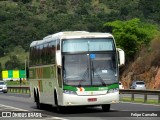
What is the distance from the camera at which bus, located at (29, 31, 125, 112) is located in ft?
74.0

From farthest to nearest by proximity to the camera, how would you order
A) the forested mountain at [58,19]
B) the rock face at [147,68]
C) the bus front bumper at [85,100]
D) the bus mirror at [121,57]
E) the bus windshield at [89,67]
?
the forested mountain at [58,19], the rock face at [147,68], the bus mirror at [121,57], the bus windshield at [89,67], the bus front bumper at [85,100]

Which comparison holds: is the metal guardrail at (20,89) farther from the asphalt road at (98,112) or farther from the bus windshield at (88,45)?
the bus windshield at (88,45)

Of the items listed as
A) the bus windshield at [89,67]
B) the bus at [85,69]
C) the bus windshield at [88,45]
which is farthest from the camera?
the bus windshield at [88,45]

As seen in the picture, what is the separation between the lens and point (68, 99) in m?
22.4

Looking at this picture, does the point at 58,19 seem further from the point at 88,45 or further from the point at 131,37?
the point at 88,45

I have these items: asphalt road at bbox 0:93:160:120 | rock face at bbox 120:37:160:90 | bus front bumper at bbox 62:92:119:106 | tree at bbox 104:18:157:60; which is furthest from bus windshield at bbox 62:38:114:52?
tree at bbox 104:18:157:60

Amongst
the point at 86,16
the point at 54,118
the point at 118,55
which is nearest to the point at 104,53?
the point at 118,55

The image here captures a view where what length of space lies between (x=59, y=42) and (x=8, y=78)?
84404mm

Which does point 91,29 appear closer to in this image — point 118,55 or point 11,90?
point 11,90

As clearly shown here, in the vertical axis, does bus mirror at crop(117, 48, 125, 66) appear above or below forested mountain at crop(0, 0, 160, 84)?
below

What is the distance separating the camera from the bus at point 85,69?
2255 cm

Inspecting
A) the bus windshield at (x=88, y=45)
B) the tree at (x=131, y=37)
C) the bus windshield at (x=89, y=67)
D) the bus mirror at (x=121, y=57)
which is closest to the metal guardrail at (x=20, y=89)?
the tree at (x=131, y=37)

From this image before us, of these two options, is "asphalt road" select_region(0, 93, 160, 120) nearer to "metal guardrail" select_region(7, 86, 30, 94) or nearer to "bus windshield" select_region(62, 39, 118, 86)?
"bus windshield" select_region(62, 39, 118, 86)

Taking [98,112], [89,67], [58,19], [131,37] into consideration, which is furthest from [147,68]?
[58,19]
